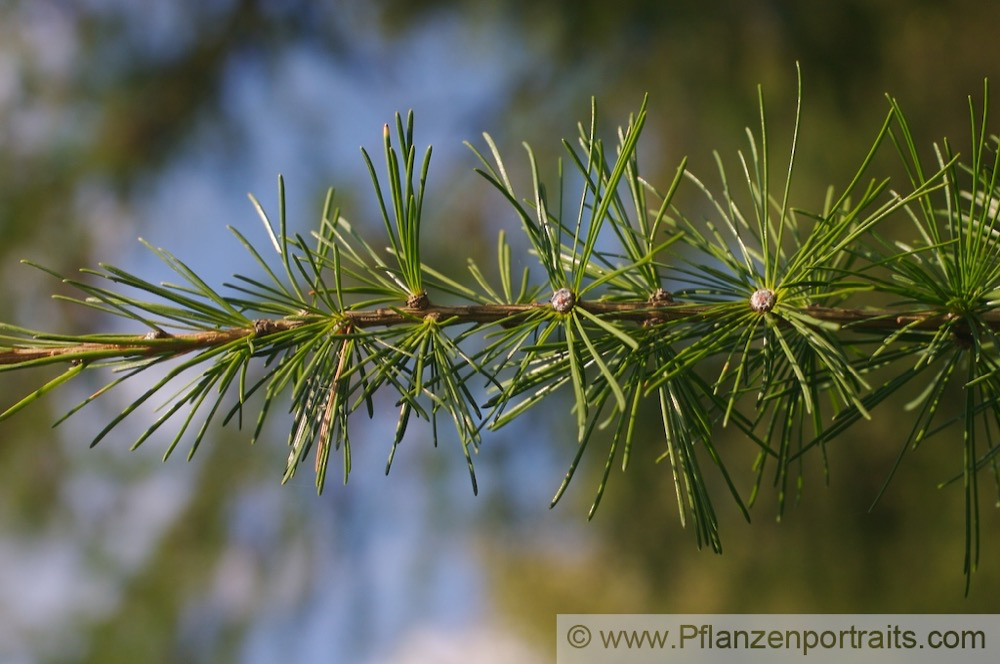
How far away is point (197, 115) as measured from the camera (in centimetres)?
139

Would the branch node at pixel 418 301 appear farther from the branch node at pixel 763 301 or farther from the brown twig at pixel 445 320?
the branch node at pixel 763 301

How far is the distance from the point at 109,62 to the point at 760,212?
127 centimetres

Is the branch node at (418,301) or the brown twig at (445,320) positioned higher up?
the branch node at (418,301)

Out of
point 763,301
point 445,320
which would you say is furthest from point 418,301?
point 763,301

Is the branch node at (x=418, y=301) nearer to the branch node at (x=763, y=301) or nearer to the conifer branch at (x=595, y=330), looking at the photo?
the conifer branch at (x=595, y=330)

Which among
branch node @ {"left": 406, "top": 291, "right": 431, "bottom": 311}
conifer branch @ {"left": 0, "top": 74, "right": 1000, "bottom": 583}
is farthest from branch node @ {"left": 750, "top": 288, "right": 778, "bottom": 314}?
branch node @ {"left": 406, "top": 291, "right": 431, "bottom": 311}

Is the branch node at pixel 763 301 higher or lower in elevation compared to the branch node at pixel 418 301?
lower

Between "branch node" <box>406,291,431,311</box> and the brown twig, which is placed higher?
"branch node" <box>406,291,431,311</box>

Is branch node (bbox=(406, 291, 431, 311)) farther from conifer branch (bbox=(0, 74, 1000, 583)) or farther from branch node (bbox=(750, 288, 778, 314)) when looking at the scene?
branch node (bbox=(750, 288, 778, 314))

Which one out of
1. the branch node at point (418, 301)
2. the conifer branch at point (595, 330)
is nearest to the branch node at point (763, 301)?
the conifer branch at point (595, 330)

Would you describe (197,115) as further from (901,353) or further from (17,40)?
(901,353)

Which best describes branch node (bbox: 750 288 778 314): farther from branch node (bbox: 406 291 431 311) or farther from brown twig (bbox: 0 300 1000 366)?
branch node (bbox: 406 291 431 311)

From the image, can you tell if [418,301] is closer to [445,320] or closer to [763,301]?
[445,320]

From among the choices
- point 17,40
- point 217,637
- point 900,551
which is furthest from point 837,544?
point 17,40
